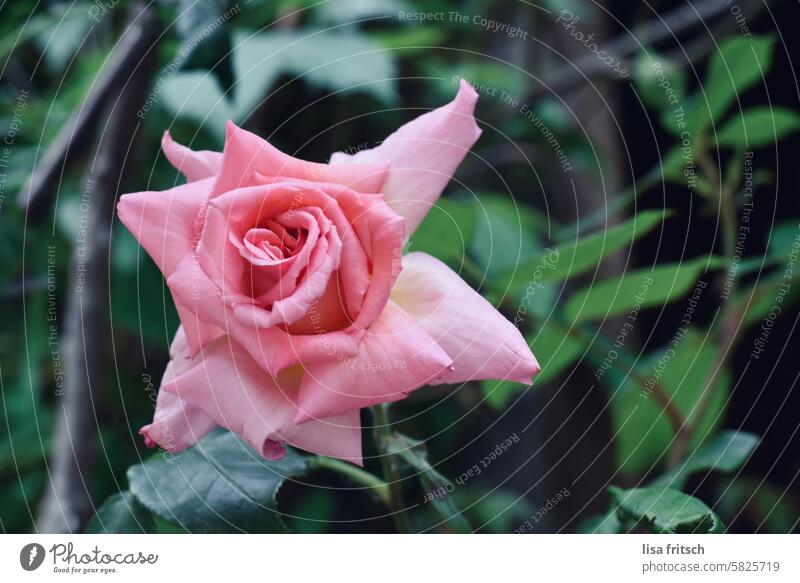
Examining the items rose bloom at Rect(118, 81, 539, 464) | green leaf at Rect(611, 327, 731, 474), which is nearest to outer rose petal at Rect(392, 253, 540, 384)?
rose bloom at Rect(118, 81, 539, 464)

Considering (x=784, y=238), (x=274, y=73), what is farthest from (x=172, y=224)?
(x=784, y=238)

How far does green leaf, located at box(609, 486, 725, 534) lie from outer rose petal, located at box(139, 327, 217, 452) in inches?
6.0

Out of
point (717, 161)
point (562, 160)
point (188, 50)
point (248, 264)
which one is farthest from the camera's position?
point (562, 160)

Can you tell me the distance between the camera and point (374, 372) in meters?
0.21

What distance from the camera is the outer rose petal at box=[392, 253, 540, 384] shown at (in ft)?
0.72

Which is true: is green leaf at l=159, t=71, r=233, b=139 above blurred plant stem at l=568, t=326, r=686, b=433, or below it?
above

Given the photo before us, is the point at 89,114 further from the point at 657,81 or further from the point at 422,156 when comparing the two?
the point at 657,81

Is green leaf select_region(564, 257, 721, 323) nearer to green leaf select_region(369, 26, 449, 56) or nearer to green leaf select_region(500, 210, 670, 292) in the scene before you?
green leaf select_region(500, 210, 670, 292)

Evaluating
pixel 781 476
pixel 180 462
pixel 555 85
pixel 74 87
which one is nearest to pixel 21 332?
pixel 74 87

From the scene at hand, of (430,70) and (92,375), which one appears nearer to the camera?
(92,375)

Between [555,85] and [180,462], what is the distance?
39 cm

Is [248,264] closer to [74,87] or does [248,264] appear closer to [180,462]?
[180,462]

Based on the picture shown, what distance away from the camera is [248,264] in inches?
8.6

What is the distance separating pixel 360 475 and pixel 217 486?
0.05 metres
